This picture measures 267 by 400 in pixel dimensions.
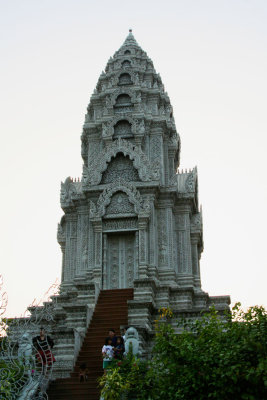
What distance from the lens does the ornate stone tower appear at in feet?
82.9

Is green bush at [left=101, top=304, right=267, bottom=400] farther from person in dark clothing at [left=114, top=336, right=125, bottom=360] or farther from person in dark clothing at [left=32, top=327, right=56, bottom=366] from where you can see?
person in dark clothing at [left=32, top=327, right=56, bottom=366]

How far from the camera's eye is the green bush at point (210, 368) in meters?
11.6

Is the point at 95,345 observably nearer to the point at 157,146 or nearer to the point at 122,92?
the point at 157,146

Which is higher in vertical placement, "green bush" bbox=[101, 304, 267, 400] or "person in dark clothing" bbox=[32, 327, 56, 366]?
"person in dark clothing" bbox=[32, 327, 56, 366]

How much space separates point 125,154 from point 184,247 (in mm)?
5471

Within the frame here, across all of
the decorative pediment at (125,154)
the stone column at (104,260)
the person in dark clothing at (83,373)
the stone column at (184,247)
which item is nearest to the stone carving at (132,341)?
the person in dark clothing at (83,373)

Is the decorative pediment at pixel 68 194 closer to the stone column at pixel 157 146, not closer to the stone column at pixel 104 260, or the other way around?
the stone column at pixel 104 260

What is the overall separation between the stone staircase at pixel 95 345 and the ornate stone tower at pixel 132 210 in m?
0.69

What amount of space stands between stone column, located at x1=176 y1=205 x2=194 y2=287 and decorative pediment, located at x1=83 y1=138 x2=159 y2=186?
258 cm

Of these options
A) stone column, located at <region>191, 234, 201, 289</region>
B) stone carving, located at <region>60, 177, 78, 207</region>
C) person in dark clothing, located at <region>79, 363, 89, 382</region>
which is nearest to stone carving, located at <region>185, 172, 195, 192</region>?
stone column, located at <region>191, 234, 201, 289</region>

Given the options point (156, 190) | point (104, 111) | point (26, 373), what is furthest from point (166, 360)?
point (104, 111)

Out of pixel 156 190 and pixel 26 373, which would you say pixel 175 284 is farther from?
pixel 26 373

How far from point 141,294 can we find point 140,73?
14.8 metres

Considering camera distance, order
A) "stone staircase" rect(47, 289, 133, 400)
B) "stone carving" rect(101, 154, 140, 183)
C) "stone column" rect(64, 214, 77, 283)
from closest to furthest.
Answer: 1. "stone staircase" rect(47, 289, 133, 400)
2. "stone carving" rect(101, 154, 140, 183)
3. "stone column" rect(64, 214, 77, 283)
